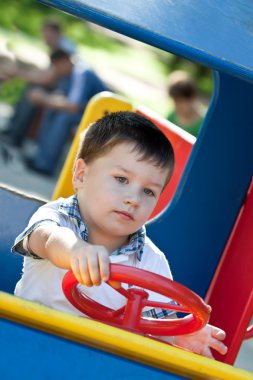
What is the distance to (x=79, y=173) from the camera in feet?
9.11

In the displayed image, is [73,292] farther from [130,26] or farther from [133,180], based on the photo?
[130,26]

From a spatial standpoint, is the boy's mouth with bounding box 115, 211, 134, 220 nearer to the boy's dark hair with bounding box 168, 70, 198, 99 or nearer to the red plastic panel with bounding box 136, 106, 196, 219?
the red plastic panel with bounding box 136, 106, 196, 219

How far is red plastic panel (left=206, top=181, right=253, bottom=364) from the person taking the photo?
3.10 m

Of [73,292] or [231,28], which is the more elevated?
[231,28]

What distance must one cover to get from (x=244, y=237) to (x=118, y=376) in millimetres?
1345

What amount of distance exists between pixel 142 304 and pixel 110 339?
0.30m

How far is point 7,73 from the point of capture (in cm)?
990

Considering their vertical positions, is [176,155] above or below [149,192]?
above

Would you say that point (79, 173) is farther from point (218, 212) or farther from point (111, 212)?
point (218, 212)

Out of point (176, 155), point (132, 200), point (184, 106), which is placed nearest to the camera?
point (132, 200)

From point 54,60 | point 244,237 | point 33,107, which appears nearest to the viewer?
point 244,237

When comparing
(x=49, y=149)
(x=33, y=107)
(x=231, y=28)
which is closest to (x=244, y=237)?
(x=231, y=28)

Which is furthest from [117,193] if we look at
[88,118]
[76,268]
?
[88,118]

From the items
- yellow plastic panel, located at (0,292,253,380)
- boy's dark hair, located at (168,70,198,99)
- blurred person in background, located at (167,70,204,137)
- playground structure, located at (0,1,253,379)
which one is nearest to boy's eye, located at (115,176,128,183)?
yellow plastic panel, located at (0,292,253,380)
